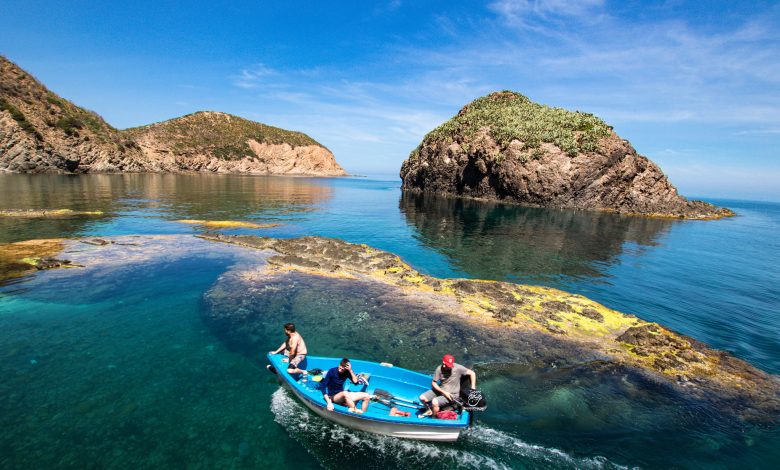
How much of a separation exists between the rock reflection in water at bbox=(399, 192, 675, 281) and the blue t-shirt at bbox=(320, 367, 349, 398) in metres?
16.7

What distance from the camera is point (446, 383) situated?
10.3m

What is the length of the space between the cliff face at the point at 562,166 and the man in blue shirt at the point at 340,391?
71.3 m

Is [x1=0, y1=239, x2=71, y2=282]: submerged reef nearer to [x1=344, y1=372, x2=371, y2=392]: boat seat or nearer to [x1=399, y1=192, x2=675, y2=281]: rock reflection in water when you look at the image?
[x1=344, y1=372, x2=371, y2=392]: boat seat

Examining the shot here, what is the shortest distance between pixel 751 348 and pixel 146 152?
165 meters

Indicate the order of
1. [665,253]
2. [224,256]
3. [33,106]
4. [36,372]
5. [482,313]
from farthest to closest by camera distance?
[33,106]
[665,253]
[224,256]
[482,313]
[36,372]

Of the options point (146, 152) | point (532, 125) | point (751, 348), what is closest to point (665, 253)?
point (751, 348)

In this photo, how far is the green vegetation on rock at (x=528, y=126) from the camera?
7100 cm

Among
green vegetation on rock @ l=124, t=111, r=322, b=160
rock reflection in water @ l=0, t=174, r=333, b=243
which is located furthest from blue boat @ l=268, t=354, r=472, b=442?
green vegetation on rock @ l=124, t=111, r=322, b=160

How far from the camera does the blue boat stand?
9367 mm

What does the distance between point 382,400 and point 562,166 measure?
71535 millimetres

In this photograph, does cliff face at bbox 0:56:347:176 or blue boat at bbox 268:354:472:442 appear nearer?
blue boat at bbox 268:354:472:442

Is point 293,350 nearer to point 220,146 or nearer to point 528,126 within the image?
point 528,126

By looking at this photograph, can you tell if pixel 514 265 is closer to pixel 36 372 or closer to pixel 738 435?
pixel 738 435

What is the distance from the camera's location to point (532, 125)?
76.1 m
